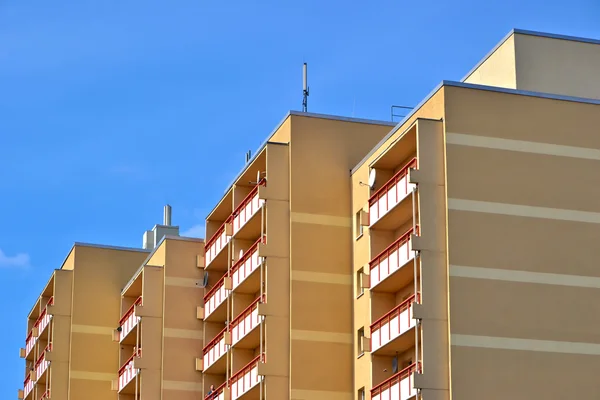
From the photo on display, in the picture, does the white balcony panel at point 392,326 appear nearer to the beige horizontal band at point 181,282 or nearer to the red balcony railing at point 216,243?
the red balcony railing at point 216,243

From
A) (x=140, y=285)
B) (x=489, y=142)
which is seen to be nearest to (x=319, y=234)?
(x=489, y=142)

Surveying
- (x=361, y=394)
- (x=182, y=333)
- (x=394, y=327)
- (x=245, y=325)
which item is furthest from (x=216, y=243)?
(x=394, y=327)

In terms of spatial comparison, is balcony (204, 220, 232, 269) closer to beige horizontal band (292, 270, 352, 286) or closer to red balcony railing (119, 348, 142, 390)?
red balcony railing (119, 348, 142, 390)

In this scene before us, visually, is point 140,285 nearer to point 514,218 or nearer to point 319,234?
point 319,234

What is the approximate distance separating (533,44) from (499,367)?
1570 centimetres

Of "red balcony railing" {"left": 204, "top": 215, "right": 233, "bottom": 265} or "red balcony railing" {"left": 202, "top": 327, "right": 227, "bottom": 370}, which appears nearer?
"red balcony railing" {"left": 202, "top": 327, "right": 227, "bottom": 370}

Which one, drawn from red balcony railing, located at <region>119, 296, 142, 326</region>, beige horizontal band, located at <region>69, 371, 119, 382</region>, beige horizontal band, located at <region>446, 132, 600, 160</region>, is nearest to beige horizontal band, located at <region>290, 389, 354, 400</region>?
beige horizontal band, located at <region>446, 132, 600, 160</region>

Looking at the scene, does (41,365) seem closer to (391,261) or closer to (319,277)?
(319,277)

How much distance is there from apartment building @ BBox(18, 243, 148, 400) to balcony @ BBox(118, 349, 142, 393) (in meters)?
3.11

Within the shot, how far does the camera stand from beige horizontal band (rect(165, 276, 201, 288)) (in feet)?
265

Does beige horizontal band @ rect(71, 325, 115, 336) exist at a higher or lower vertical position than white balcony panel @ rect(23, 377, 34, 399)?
higher

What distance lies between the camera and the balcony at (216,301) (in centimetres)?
7494

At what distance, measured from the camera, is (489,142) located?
5612 cm

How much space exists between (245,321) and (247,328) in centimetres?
59
